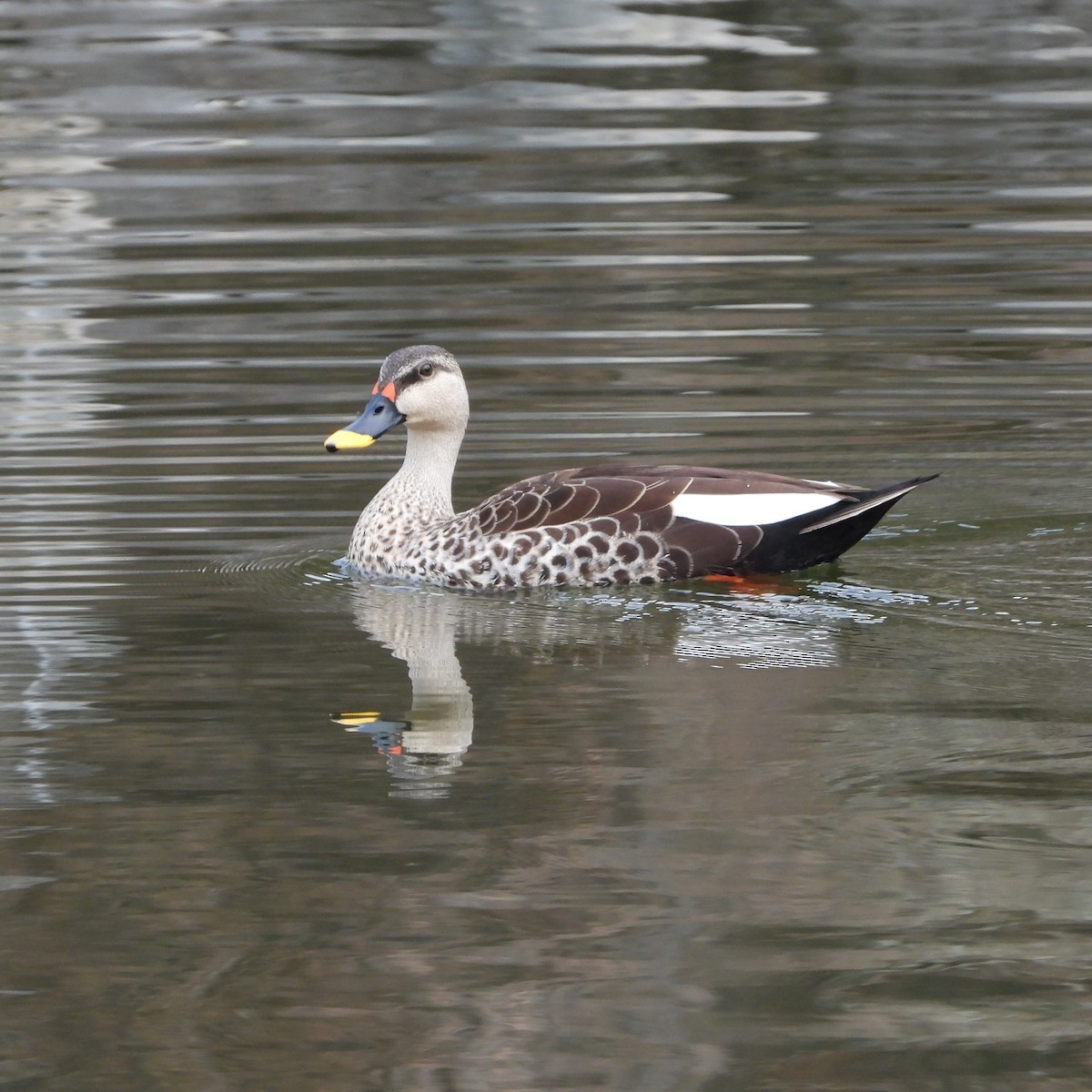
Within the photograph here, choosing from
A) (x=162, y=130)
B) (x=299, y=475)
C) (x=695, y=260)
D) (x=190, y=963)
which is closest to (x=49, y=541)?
(x=299, y=475)

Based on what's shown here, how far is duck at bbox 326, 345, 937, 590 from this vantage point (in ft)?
28.1

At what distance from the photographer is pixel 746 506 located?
860 centimetres

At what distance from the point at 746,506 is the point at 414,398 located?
5.20 feet

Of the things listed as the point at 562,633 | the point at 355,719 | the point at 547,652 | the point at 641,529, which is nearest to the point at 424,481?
the point at 641,529

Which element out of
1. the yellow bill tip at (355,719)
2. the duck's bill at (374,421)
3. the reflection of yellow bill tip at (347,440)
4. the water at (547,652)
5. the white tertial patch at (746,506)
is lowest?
the yellow bill tip at (355,719)

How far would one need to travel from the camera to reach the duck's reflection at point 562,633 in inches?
286

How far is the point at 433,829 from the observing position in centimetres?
613

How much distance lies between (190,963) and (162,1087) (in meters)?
0.59

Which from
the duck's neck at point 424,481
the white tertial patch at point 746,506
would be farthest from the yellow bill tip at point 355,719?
the duck's neck at point 424,481

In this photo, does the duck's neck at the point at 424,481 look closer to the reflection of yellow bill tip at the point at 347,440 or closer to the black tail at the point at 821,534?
the reflection of yellow bill tip at the point at 347,440

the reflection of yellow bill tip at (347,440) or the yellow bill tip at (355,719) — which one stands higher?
the reflection of yellow bill tip at (347,440)

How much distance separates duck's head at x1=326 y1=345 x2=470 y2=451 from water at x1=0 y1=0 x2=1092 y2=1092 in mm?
642

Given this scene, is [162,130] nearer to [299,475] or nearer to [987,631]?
[299,475]

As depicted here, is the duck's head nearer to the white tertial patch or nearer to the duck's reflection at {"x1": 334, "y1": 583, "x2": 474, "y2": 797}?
the duck's reflection at {"x1": 334, "y1": 583, "x2": 474, "y2": 797}
